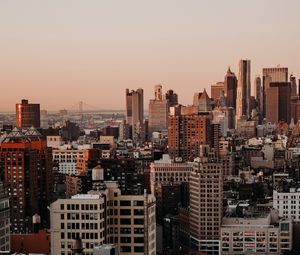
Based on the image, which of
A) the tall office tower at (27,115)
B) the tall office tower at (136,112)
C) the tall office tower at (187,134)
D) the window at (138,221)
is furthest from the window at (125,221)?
the tall office tower at (136,112)

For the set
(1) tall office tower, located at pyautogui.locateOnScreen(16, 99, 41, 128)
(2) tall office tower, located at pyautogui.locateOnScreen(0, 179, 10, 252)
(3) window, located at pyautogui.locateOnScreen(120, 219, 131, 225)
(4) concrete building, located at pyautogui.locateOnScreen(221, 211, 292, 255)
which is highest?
(1) tall office tower, located at pyautogui.locateOnScreen(16, 99, 41, 128)

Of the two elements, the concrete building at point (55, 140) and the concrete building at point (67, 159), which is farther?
the concrete building at point (55, 140)

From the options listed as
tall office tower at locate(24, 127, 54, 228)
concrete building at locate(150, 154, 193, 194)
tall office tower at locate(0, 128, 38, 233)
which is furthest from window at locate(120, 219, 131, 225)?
concrete building at locate(150, 154, 193, 194)

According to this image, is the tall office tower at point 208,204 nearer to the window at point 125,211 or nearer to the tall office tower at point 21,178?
the tall office tower at point 21,178

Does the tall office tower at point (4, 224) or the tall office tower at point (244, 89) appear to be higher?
the tall office tower at point (244, 89)

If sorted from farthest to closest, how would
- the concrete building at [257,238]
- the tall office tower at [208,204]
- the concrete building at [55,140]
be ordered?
the concrete building at [55,140] → the tall office tower at [208,204] → the concrete building at [257,238]

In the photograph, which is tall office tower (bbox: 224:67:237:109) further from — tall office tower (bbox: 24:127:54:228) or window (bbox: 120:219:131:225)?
window (bbox: 120:219:131:225)
